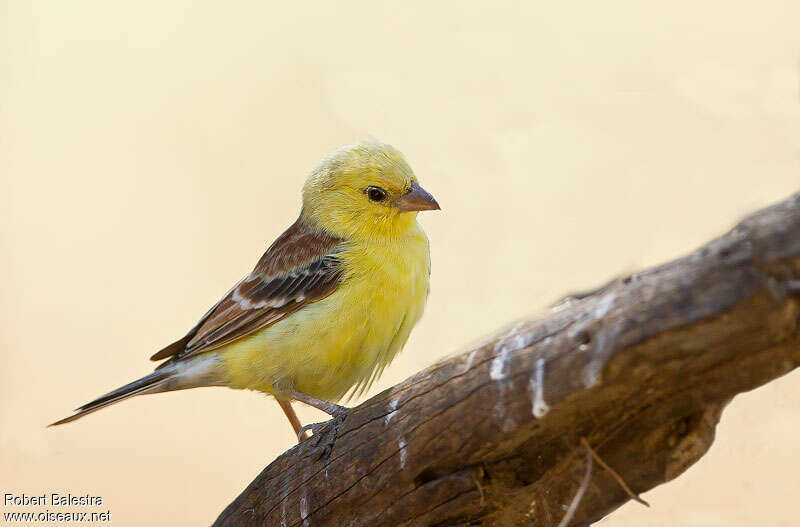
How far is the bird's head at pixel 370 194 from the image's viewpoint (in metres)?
5.09

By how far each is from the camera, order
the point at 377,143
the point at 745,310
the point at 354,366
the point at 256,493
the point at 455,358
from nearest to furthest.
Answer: the point at 745,310, the point at 455,358, the point at 256,493, the point at 354,366, the point at 377,143

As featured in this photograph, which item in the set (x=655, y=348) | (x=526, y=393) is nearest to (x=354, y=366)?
(x=526, y=393)

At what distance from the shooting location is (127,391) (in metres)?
4.95

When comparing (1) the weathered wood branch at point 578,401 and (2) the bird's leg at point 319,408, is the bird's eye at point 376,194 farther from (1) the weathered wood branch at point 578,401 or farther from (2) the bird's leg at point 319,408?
(1) the weathered wood branch at point 578,401

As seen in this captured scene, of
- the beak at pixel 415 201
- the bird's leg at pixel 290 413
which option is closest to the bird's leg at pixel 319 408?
the bird's leg at pixel 290 413

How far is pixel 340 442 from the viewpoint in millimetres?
4102

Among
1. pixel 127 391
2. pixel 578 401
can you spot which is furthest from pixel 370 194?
pixel 578 401

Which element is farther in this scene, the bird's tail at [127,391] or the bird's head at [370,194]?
the bird's head at [370,194]

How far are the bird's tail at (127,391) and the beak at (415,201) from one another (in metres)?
1.74

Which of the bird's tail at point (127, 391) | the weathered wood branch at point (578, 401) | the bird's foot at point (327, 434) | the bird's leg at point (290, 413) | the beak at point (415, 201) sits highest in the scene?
the beak at point (415, 201)

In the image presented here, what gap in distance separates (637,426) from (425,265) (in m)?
2.16

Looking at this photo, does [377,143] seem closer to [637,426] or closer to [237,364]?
[237,364]

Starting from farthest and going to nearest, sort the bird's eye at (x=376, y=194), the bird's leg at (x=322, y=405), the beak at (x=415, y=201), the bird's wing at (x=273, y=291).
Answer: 1. the bird's eye at (x=376, y=194)
2. the beak at (x=415, y=201)
3. the bird's wing at (x=273, y=291)
4. the bird's leg at (x=322, y=405)

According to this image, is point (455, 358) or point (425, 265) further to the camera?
point (425, 265)
